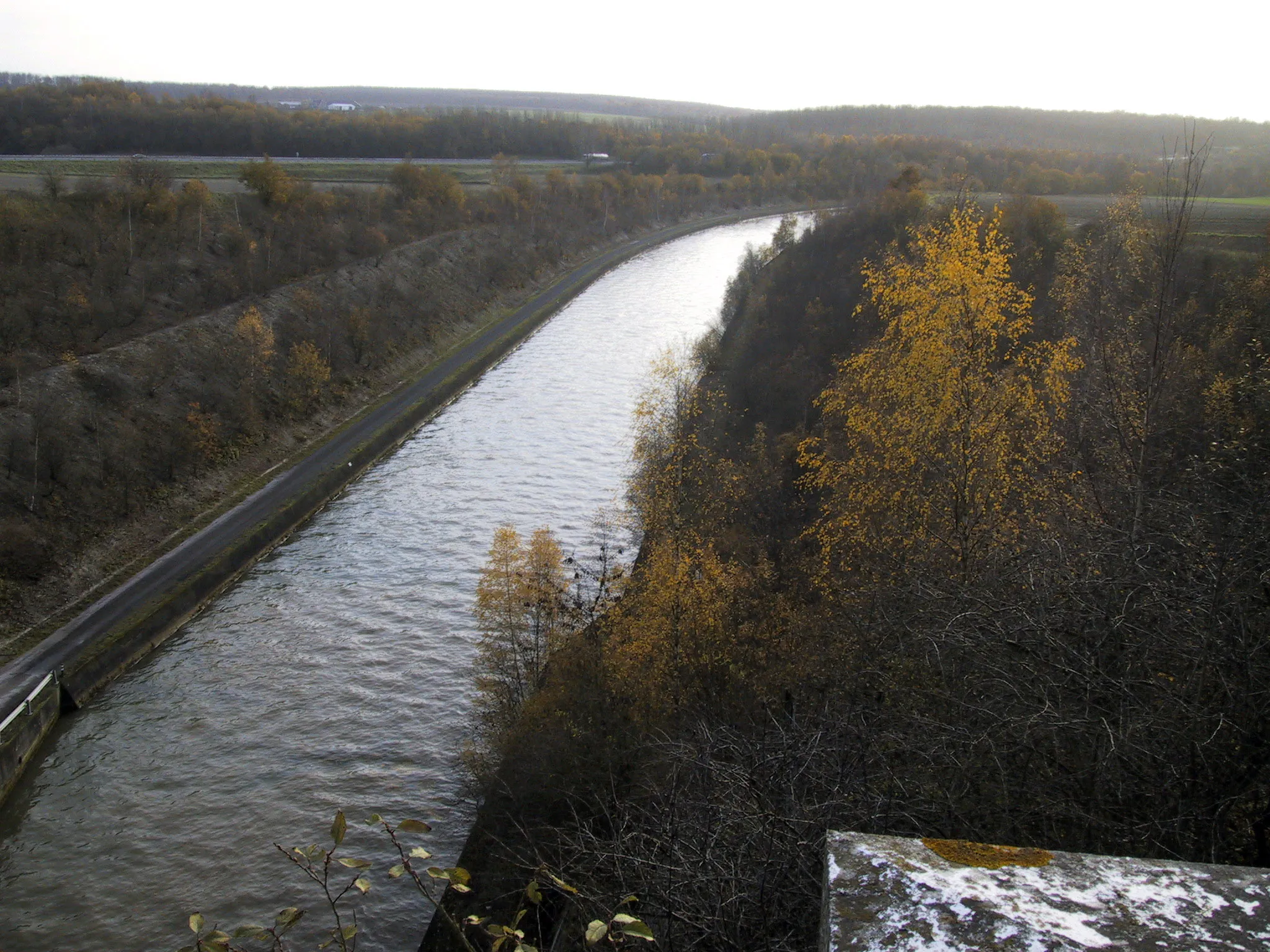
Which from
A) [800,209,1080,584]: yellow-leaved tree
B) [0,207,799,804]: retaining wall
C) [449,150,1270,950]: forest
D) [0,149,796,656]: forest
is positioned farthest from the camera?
[0,149,796,656]: forest

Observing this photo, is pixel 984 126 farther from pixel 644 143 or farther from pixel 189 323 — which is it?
pixel 189 323

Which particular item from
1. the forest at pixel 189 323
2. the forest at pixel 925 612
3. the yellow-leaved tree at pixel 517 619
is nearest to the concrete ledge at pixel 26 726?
the forest at pixel 189 323

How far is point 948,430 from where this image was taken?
13680 millimetres

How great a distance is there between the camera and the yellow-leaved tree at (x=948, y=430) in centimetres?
1341

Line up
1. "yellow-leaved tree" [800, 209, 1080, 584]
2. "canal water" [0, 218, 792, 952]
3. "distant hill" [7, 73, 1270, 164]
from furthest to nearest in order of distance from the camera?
"distant hill" [7, 73, 1270, 164], "canal water" [0, 218, 792, 952], "yellow-leaved tree" [800, 209, 1080, 584]

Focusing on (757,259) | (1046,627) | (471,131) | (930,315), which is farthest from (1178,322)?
(471,131)

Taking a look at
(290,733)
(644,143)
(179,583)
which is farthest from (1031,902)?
(644,143)

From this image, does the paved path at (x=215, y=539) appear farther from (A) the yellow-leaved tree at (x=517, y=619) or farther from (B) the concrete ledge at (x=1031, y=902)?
(B) the concrete ledge at (x=1031, y=902)

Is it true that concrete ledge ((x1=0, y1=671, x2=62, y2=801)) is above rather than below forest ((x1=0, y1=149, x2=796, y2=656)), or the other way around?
below

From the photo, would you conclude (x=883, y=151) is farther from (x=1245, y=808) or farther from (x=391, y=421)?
(x=1245, y=808)

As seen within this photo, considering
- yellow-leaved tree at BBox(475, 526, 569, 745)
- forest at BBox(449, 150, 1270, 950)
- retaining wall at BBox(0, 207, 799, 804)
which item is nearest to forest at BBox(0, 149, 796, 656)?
retaining wall at BBox(0, 207, 799, 804)

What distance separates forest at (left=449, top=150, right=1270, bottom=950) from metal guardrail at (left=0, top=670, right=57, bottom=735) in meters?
9.09

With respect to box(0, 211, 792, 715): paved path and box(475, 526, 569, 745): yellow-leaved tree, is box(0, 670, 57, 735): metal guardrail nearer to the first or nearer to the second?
box(0, 211, 792, 715): paved path

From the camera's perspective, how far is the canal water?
14.3 metres
